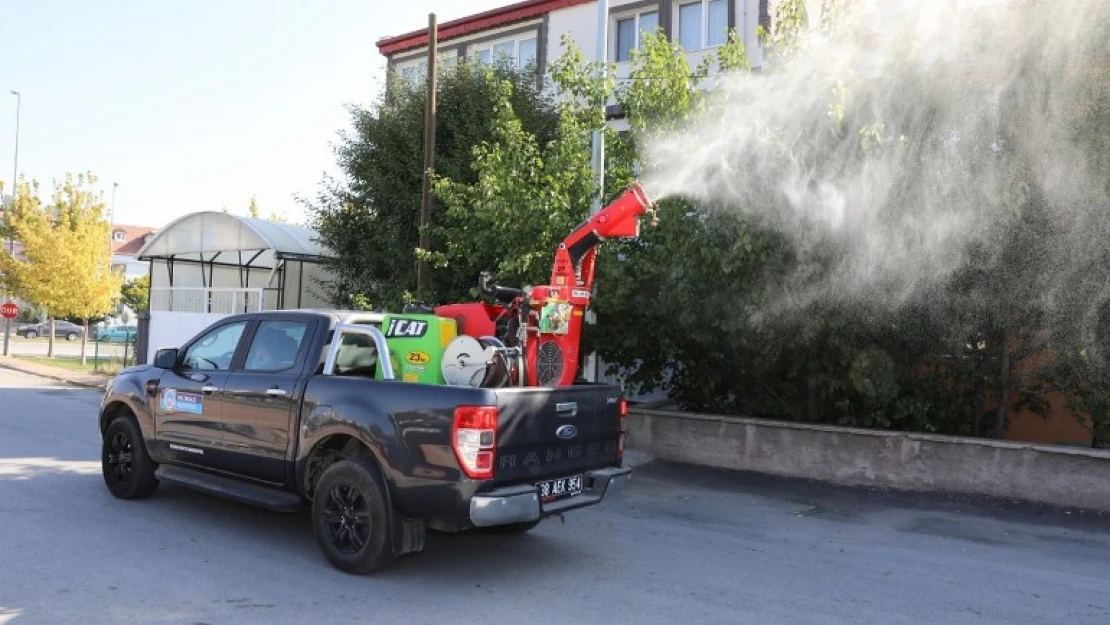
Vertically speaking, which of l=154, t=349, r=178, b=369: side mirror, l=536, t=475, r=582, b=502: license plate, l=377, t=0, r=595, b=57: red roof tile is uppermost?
l=377, t=0, r=595, b=57: red roof tile

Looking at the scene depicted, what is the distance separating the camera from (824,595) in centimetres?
559

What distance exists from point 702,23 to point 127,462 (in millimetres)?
15248

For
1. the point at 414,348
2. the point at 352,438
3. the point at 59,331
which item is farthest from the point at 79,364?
the point at 59,331

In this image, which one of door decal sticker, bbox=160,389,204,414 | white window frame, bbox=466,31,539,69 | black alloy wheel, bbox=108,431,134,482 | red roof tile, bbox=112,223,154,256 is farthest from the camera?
red roof tile, bbox=112,223,154,256

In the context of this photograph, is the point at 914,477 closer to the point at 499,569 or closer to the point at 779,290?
the point at 779,290

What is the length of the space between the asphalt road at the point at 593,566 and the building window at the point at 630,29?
13521 mm

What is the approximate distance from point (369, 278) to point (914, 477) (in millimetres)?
10369

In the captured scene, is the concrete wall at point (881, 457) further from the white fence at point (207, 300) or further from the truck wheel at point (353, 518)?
the white fence at point (207, 300)

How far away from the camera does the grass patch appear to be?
23.8 metres

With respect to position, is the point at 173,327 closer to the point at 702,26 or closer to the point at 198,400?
the point at 702,26

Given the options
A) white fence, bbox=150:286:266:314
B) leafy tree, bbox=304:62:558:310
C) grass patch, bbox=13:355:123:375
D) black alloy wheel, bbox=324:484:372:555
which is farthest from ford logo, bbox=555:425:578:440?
grass patch, bbox=13:355:123:375

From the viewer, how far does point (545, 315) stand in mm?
6973

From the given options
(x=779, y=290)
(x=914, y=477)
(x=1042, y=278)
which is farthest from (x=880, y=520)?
(x=1042, y=278)

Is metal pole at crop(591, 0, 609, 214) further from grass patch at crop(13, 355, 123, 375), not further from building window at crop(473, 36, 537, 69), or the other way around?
grass patch at crop(13, 355, 123, 375)
